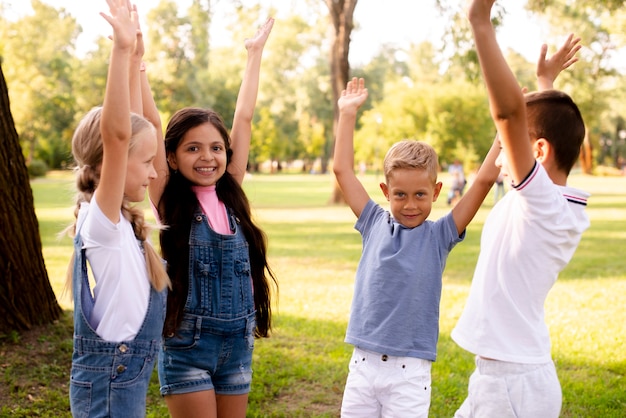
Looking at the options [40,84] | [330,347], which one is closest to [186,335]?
[330,347]

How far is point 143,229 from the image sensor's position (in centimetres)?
249

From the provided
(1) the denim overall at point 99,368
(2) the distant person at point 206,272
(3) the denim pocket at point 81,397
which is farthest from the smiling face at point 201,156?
(3) the denim pocket at point 81,397

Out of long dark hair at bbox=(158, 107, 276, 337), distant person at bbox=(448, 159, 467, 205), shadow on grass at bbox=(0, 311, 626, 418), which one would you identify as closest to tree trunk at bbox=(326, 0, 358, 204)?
distant person at bbox=(448, 159, 467, 205)

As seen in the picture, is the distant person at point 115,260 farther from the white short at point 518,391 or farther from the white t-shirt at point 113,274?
the white short at point 518,391

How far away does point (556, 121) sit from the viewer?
2312 mm

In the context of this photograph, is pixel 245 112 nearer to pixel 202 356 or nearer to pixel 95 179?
pixel 95 179

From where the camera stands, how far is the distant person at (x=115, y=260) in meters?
2.27

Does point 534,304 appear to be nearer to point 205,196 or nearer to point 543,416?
point 543,416

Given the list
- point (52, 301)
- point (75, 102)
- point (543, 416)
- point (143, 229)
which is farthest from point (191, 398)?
point (75, 102)

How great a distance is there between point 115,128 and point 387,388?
139cm

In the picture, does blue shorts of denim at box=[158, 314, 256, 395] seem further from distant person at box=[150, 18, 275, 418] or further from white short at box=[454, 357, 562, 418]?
white short at box=[454, 357, 562, 418]

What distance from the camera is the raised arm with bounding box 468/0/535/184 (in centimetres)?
199

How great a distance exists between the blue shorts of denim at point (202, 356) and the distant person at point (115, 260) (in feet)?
0.98

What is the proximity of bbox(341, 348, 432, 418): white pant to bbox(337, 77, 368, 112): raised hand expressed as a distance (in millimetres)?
1108
